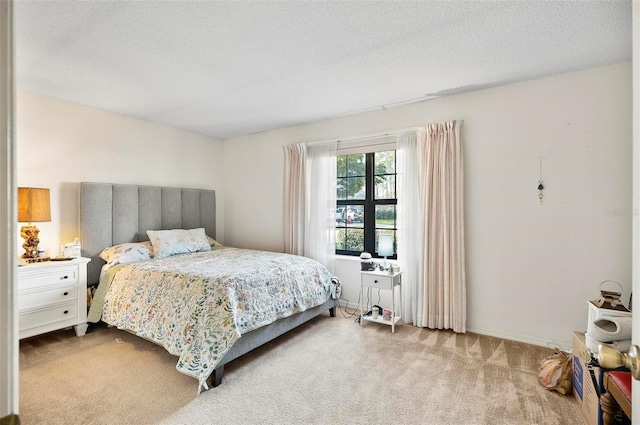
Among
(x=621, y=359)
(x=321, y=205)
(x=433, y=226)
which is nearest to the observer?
(x=621, y=359)

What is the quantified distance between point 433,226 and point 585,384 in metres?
1.72

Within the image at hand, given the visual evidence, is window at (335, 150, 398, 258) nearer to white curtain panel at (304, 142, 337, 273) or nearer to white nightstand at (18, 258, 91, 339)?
white curtain panel at (304, 142, 337, 273)

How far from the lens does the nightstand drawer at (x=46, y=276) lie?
278 centimetres

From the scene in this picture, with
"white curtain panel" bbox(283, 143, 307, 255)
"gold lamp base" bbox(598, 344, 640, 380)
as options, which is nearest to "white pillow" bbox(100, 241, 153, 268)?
"white curtain panel" bbox(283, 143, 307, 255)

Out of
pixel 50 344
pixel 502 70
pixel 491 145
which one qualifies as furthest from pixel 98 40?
pixel 491 145

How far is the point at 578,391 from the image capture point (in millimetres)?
2072

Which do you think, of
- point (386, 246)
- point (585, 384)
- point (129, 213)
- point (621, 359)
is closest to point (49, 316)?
point (129, 213)

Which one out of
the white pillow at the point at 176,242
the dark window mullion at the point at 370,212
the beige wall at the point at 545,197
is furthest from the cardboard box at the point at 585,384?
the white pillow at the point at 176,242

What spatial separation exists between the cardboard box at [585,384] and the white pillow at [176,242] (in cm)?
382

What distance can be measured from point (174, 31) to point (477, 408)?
10.4 feet

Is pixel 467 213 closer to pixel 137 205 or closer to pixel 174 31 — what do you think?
pixel 174 31

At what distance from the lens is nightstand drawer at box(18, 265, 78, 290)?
2777mm

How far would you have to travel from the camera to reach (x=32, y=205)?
287 centimetres

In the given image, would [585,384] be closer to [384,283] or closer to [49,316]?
[384,283]
